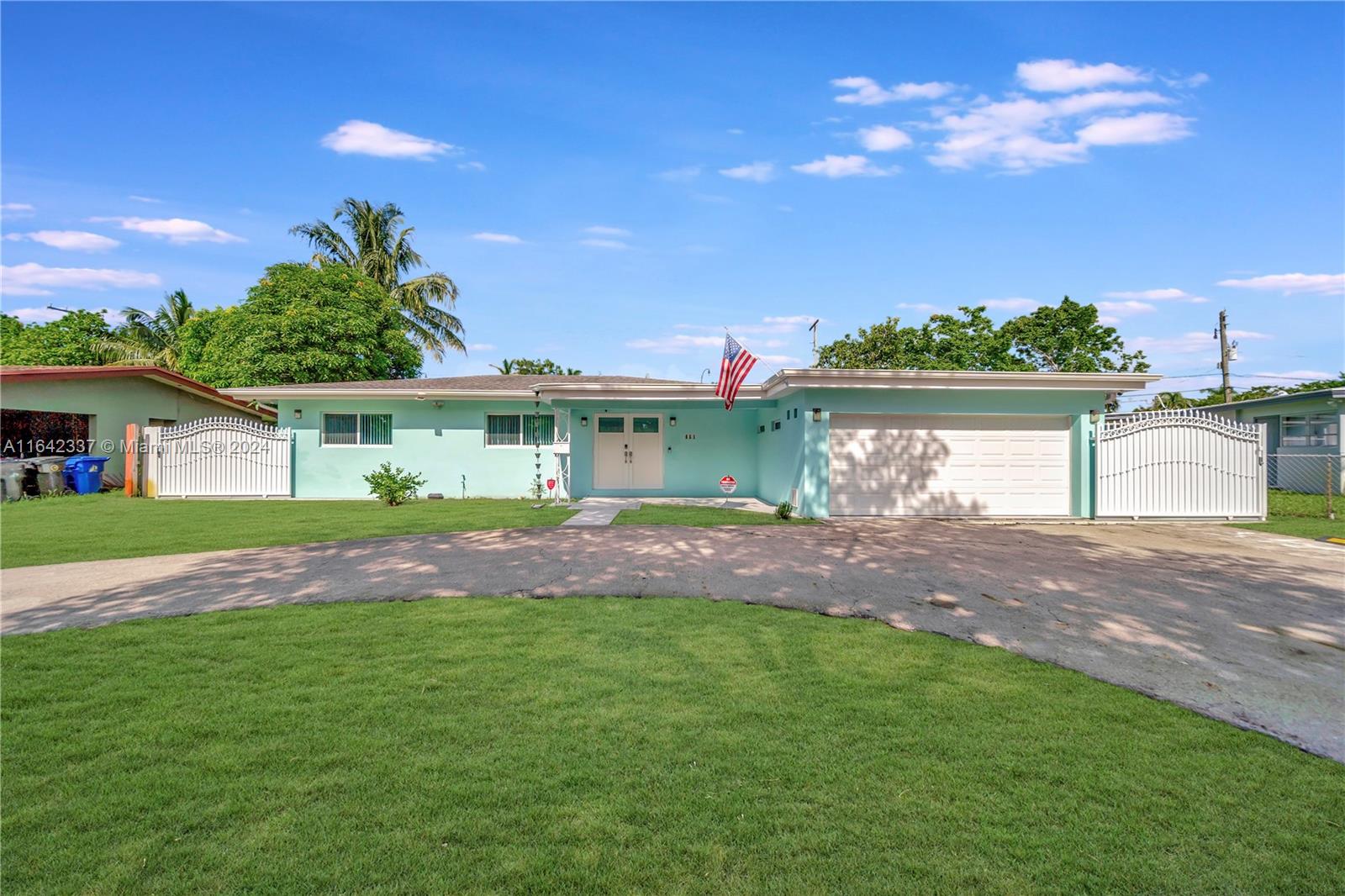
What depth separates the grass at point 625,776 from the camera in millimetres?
2203

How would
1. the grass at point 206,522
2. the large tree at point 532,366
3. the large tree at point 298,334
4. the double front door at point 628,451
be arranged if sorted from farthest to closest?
the large tree at point 532,366
the large tree at point 298,334
the double front door at point 628,451
the grass at point 206,522

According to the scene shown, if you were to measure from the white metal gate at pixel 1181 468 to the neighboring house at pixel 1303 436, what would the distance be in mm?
6583

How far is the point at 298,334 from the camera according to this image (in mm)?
22172

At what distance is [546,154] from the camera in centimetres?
1493

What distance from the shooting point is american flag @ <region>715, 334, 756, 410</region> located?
12062 mm

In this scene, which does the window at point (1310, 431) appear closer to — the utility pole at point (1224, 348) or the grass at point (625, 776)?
the utility pole at point (1224, 348)

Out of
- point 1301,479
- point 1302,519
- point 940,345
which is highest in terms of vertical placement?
point 940,345

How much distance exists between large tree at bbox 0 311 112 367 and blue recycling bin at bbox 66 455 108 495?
19720mm

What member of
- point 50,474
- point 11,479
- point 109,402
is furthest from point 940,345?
point 11,479

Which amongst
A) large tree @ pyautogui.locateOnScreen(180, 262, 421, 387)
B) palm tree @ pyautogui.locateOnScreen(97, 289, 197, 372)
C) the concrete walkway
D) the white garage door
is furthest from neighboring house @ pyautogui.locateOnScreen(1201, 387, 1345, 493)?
palm tree @ pyautogui.locateOnScreen(97, 289, 197, 372)

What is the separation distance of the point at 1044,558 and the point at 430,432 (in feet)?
45.9

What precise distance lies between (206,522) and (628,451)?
9.16 m

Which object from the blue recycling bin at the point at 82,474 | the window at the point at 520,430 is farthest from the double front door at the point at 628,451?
the blue recycling bin at the point at 82,474

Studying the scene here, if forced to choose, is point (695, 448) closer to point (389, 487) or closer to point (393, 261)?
point (389, 487)
